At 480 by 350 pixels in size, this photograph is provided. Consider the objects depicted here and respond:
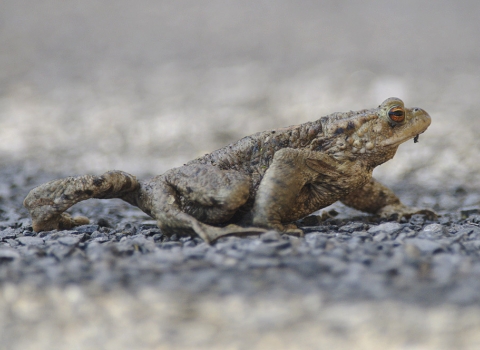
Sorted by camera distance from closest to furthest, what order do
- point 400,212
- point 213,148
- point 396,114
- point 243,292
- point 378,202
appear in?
point 243,292 < point 396,114 < point 400,212 < point 378,202 < point 213,148

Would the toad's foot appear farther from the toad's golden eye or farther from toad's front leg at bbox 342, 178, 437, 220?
the toad's golden eye

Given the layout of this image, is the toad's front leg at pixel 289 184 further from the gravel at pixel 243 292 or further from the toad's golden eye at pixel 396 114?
the toad's golden eye at pixel 396 114

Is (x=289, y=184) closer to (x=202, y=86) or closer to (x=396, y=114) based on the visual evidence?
(x=396, y=114)

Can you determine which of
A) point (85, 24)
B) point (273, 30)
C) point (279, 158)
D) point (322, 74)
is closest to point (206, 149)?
point (322, 74)

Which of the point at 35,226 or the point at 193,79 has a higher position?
the point at 193,79

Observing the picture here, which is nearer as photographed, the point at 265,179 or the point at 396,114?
the point at 265,179

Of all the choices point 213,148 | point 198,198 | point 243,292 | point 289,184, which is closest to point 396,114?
point 289,184

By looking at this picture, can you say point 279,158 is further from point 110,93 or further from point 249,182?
point 110,93
